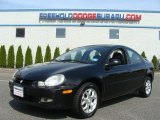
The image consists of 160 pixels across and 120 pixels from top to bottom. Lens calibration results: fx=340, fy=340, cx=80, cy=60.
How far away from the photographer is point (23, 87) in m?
6.57

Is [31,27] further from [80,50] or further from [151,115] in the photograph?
[151,115]

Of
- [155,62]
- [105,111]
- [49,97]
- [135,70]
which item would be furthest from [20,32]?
[49,97]

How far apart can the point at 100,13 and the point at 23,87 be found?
18.1 m

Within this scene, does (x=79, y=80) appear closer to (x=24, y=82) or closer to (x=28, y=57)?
(x=24, y=82)

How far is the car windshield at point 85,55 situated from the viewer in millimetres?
7592

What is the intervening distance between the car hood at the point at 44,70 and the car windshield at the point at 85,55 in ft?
1.42

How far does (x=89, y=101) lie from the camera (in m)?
6.93

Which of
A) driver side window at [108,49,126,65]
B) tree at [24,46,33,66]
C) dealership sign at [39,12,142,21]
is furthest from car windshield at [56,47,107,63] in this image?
dealership sign at [39,12,142,21]

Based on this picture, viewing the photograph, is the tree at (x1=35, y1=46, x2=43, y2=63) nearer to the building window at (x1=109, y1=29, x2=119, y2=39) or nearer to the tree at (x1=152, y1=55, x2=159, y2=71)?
the building window at (x1=109, y1=29, x2=119, y2=39)

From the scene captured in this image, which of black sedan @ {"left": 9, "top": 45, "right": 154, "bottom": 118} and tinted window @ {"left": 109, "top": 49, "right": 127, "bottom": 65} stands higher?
tinted window @ {"left": 109, "top": 49, "right": 127, "bottom": 65}

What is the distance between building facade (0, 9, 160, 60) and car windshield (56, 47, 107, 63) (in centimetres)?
1608

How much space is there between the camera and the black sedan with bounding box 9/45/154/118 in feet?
21.0

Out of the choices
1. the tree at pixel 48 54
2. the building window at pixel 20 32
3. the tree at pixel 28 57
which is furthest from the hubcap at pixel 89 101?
the building window at pixel 20 32

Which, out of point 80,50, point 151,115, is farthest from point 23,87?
point 151,115
